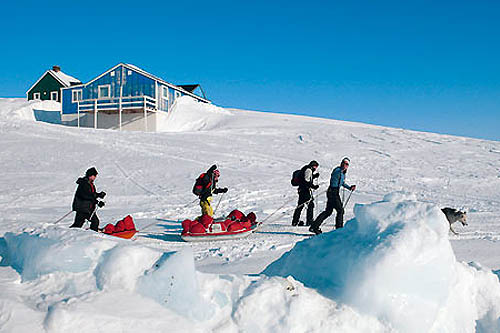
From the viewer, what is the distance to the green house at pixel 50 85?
46719 mm

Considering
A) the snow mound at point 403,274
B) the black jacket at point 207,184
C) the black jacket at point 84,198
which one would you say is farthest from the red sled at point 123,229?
the snow mound at point 403,274

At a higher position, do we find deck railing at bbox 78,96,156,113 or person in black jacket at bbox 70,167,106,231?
deck railing at bbox 78,96,156,113

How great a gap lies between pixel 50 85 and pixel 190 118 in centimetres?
2184

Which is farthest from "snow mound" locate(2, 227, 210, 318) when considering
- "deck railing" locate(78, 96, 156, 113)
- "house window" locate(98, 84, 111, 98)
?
"house window" locate(98, 84, 111, 98)

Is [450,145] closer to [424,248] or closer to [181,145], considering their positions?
[181,145]

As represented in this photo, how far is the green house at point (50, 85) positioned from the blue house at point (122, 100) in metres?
11.6

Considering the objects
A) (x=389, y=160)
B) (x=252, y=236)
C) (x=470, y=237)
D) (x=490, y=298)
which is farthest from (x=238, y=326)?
(x=389, y=160)

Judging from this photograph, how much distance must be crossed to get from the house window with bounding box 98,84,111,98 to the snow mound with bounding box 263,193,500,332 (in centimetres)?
3492

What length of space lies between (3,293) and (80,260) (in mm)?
419

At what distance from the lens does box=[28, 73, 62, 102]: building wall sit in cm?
4700

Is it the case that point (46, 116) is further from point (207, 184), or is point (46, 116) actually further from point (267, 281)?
point (267, 281)

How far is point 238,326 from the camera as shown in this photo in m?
2.45

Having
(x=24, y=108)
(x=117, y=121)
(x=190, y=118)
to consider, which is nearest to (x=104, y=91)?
(x=117, y=121)

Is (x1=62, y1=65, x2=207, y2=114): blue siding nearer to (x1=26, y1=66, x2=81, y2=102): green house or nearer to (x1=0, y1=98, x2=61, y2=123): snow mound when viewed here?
(x1=0, y1=98, x2=61, y2=123): snow mound
